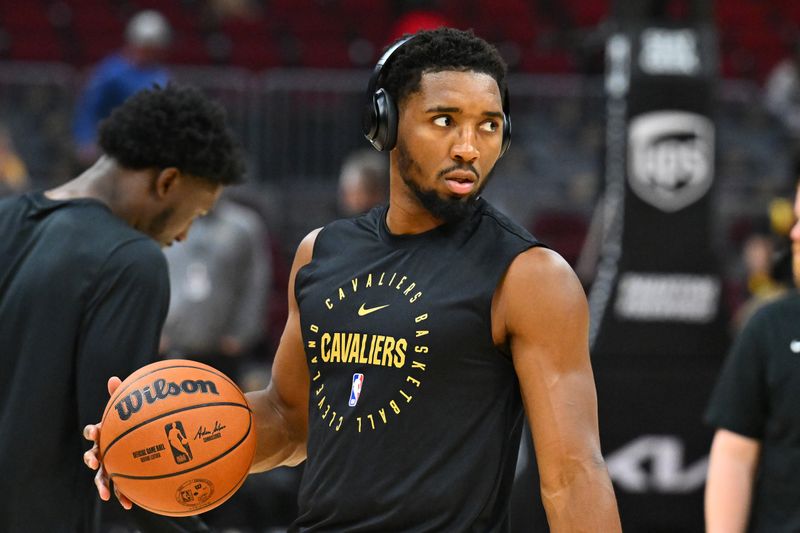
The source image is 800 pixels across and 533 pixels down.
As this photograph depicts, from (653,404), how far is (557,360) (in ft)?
13.1

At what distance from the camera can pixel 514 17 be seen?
1427cm

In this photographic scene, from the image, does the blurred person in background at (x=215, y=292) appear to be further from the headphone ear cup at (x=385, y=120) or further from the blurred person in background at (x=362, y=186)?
the headphone ear cup at (x=385, y=120)

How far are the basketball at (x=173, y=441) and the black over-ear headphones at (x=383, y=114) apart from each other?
767 millimetres

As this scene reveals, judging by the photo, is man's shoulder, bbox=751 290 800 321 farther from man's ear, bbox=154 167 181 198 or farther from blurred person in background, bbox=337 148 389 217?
blurred person in background, bbox=337 148 389 217

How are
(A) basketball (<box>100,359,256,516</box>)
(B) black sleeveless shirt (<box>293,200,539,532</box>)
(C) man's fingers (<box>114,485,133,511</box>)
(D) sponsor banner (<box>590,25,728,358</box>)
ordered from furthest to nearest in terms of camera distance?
(D) sponsor banner (<box>590,25,728,358</box>), (C) man's fingers (<box>114,485,133,511</box>), (A) basketball (<box>100,359,256,516</box>), (B) black sleeveless shirt (<box>293,200,539,532</box>)

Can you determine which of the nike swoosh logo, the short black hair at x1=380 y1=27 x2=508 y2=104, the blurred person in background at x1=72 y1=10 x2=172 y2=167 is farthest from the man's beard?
the blurred person in background at x1=72 y1=10 x2=172 y2=167

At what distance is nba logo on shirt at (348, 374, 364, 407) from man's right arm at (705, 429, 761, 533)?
58.6 inches

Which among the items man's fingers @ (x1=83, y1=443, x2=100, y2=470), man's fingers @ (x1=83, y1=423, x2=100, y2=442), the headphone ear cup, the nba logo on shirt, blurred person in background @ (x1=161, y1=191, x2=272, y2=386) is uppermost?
Answer: the headphone ear cup

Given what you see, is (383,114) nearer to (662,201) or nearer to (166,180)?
(166,180)

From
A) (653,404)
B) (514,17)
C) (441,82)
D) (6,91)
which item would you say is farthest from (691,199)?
(514,17)

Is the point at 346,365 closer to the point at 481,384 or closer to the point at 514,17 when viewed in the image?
the point at 481,384

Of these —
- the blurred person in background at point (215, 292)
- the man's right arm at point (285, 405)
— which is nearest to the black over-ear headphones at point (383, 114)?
the man's right arm at point (285, 405)
